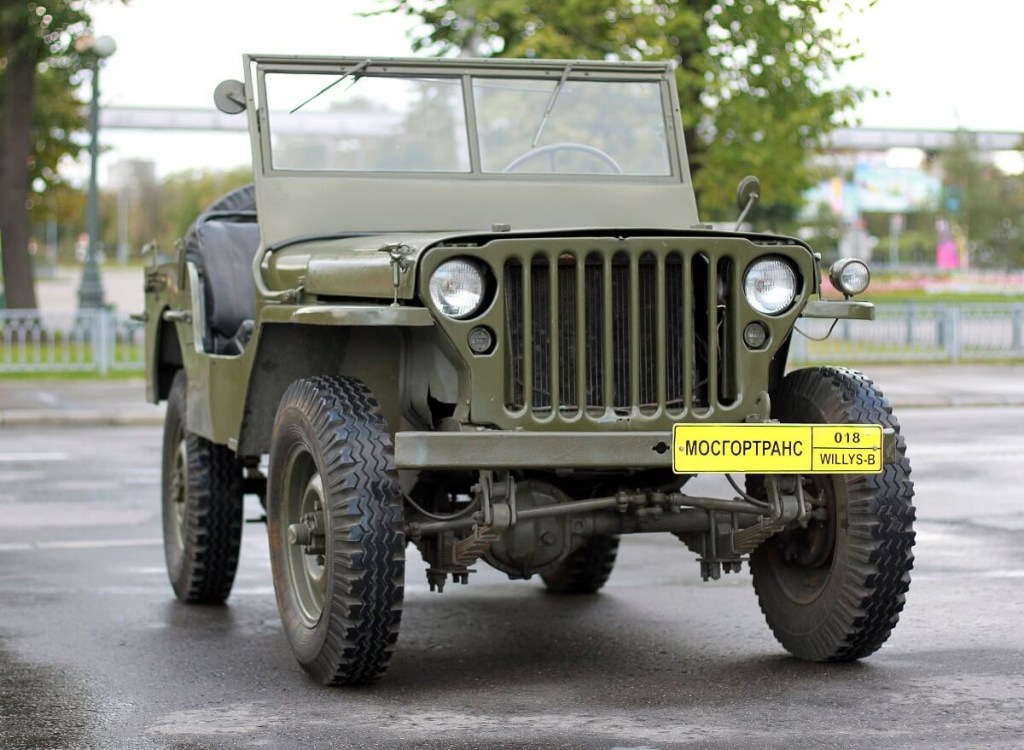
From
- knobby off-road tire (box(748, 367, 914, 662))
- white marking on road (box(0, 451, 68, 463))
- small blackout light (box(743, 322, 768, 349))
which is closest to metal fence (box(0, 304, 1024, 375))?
white marking on road (box(0, 451, 68, 463))

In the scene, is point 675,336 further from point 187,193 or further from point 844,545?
point 187,193

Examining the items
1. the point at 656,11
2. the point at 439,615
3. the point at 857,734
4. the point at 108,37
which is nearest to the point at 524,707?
the point at 857,734

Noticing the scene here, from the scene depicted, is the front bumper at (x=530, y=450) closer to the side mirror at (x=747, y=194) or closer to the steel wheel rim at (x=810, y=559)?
the steel wheel rim at (x=810, y=559)

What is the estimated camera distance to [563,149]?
7.74m

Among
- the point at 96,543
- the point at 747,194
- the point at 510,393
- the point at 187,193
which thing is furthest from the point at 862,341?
the point at 187,193

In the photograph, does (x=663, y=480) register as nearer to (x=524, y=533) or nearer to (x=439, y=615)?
(x=524, y=533)

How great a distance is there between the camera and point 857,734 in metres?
5.21

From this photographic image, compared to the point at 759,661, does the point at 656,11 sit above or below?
above

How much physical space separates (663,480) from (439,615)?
1.56 meters

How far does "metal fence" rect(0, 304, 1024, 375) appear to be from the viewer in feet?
75.3

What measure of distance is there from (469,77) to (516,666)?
8.84ft

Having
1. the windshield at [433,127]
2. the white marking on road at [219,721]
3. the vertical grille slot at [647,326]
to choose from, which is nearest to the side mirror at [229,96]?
the windshield at [433,127]

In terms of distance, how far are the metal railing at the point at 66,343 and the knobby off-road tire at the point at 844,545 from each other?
17.1 m

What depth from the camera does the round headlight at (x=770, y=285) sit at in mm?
5844
